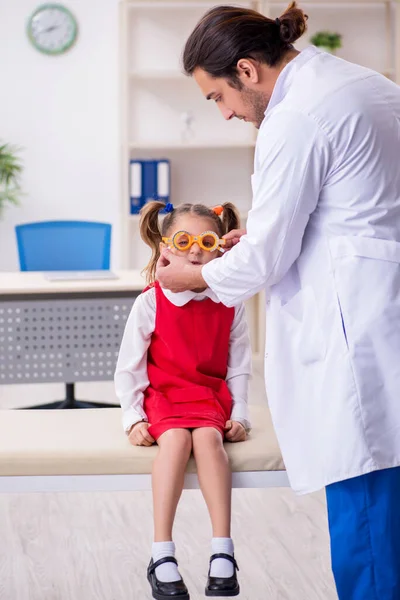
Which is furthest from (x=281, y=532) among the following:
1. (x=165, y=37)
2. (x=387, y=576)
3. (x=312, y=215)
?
(x=165, y=37)

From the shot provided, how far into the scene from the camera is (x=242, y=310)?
228cm

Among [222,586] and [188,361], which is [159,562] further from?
[188,361]

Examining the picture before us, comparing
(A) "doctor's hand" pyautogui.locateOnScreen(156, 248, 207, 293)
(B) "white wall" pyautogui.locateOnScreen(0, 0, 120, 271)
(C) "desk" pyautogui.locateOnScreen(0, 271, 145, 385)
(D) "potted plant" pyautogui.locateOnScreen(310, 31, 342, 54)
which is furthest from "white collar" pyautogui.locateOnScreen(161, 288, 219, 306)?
(D) "potted plant" pyautogui.locateOnScreen(310, 31, 342, 54)

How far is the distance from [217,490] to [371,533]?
38 centimetres

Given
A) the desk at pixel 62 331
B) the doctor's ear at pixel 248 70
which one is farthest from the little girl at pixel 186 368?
the desk at pixel 62 331

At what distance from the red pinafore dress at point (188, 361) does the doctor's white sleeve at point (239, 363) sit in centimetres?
3

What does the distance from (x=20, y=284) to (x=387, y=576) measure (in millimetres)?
2503

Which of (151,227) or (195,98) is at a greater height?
(195,98)

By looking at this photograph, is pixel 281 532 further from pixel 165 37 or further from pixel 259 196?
pixel 165 37

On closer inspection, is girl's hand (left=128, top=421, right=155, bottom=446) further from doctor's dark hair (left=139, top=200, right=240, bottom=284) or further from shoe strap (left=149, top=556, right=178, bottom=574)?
doctor's dark hair (left=139, top=200, right=240, bottom=284)

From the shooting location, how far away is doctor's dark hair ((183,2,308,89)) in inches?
69.6

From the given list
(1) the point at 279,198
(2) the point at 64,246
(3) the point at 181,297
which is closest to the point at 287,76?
(1) the point at 279,198

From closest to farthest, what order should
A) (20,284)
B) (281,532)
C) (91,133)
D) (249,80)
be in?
Result: 1. (249,80)
2. (281,532)
3. (20,284)
4. (91,133)

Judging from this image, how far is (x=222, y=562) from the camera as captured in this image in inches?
76.1
